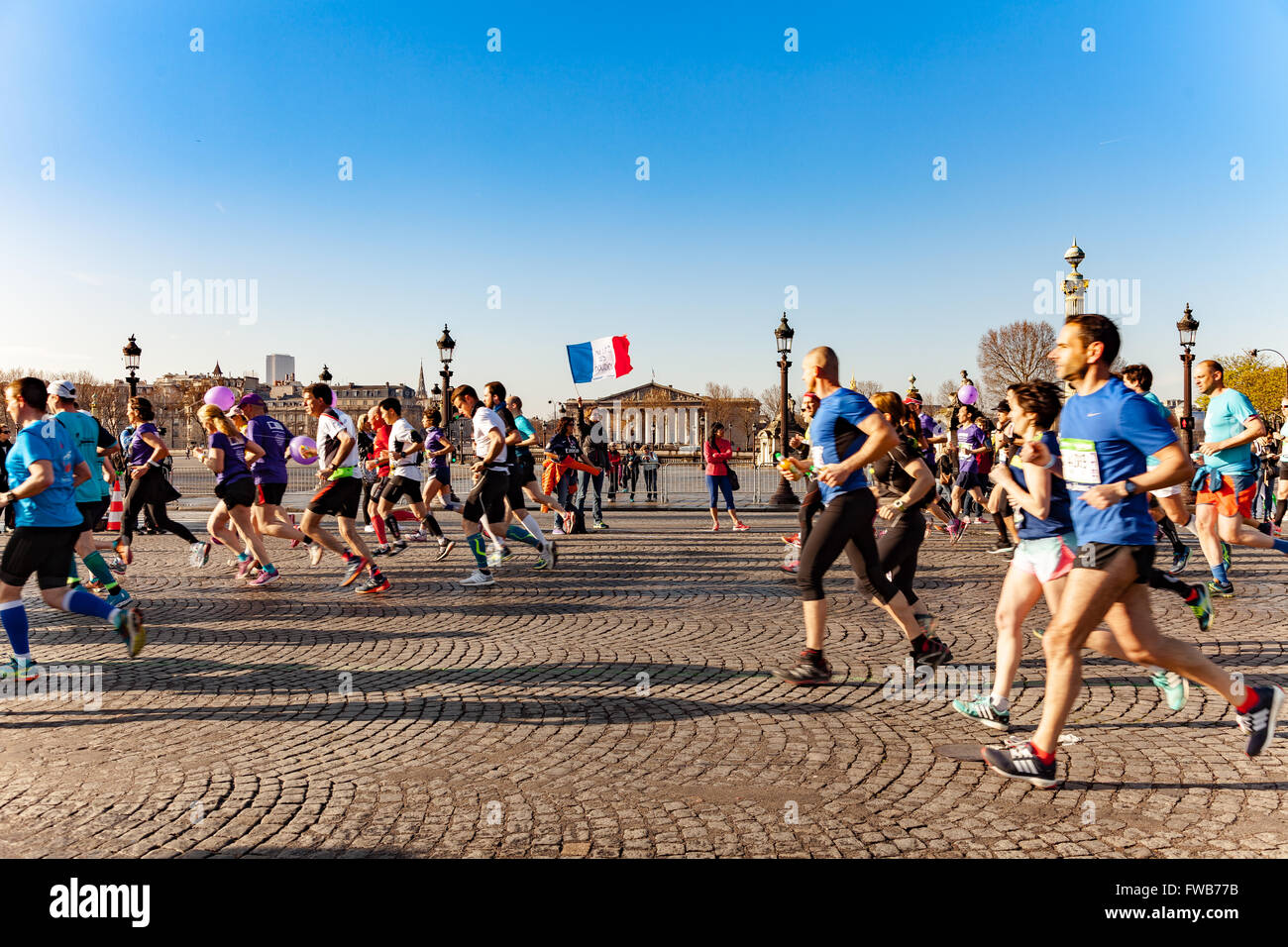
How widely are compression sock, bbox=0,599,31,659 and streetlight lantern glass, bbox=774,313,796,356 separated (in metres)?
18.6

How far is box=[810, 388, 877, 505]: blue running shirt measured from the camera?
498cm

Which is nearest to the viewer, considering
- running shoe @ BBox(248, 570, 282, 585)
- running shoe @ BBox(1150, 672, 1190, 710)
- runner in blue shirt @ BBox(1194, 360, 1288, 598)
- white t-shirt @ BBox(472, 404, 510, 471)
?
running shoe @ BBox(1150, 672, 1190, 710)

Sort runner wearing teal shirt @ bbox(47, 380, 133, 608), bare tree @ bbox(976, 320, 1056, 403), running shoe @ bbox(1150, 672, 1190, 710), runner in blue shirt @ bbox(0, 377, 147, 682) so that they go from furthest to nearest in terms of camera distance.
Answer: bare tree @ bbox(976, 320, 1056, 403)
runner wearing teal shirt @ bbox(47, 380, 133, 608)
runner in blue shirt @ bbox(0, 377, 147, 682)
running shoe @ bbox(1150, 672, 1190, 710)

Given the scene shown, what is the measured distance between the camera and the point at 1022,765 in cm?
354

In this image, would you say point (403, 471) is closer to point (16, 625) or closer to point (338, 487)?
point (338, 487)

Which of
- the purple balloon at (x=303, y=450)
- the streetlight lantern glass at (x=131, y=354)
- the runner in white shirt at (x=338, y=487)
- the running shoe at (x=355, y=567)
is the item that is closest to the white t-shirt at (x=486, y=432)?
the runner in white shirt at (x=338, y=487)

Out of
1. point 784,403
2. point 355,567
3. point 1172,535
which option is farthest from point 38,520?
point 784,403

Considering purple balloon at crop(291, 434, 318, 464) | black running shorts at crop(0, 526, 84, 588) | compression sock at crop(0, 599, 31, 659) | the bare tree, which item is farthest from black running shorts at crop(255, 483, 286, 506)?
the bare tree

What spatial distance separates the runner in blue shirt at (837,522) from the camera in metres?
4.98

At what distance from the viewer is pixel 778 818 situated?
3.27 meters

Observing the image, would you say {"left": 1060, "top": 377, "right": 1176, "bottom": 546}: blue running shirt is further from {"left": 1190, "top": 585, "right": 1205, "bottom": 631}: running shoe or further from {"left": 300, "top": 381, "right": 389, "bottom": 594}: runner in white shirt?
{"left": 300, "top": 381, "right": 389, "bottom": 594}: runner in white shirt

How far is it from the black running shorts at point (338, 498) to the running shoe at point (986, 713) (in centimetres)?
559

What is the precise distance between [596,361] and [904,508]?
1299cm
